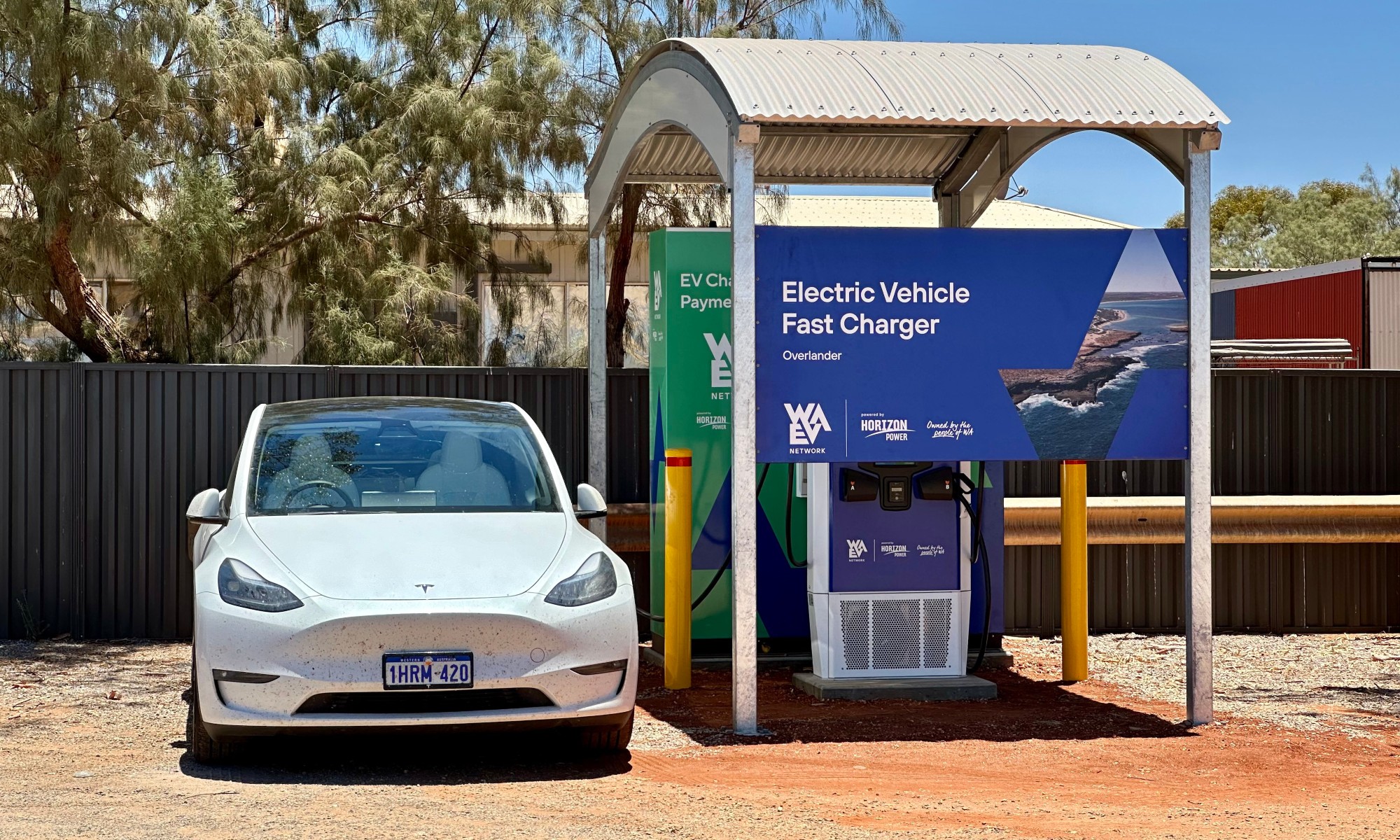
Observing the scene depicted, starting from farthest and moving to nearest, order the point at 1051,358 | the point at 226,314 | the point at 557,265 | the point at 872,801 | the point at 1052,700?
the point at 557,265
the point at 226,314
the point at 1052,700
the point at 1051,358
the point at 872,801

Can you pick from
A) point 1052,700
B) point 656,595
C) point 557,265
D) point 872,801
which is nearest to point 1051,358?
point 1052,700

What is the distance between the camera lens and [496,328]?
1655cm

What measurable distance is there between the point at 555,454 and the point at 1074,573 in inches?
159

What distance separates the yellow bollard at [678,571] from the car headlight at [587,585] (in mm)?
2315

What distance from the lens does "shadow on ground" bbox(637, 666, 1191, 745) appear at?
299 inches

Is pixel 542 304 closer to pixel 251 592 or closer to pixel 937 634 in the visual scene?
pixel 937 634

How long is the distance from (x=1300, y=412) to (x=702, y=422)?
17.6 ft

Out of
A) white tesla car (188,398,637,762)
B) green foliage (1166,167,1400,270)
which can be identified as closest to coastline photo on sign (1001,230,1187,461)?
white tesla car (188,398,637,762)

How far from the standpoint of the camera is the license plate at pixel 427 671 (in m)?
6.05

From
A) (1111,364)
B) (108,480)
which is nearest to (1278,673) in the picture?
(1111,364)

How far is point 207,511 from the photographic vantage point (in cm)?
699

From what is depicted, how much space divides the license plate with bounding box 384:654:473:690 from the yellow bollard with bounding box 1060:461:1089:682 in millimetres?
4775

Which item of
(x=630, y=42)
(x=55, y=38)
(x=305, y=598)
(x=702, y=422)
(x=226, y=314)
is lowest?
(x=305, y=598)

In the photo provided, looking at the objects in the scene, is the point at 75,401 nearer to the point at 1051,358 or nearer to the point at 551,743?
the point at 551,743
